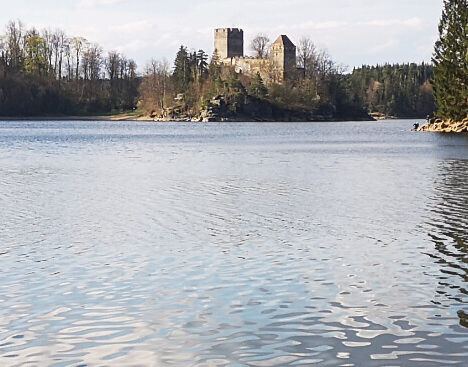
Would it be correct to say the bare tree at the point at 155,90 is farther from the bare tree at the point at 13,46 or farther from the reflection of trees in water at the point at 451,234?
the reflection of trees in water at the point at 451,234

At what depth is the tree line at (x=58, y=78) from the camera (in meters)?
125

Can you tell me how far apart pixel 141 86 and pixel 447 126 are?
7581 cm

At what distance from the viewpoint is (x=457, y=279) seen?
11.5 metres

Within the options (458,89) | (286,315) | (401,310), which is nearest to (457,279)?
(401,310)

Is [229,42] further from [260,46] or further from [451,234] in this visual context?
[451,234]

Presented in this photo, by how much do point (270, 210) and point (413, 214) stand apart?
3430 mm

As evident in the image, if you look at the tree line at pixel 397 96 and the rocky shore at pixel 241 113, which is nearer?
the rocky shore at pixel 241 113

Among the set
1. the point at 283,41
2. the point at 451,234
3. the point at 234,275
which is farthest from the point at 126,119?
the point at 234,275

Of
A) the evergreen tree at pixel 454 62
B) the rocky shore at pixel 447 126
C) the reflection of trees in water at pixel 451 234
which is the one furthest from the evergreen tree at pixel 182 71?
the reflection of trees in water at pixel 451 234

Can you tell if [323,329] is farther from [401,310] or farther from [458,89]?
[458,89]

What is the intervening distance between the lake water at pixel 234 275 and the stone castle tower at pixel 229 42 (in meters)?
129

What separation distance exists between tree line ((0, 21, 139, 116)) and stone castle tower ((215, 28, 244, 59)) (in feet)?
60.6

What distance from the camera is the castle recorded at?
450ft

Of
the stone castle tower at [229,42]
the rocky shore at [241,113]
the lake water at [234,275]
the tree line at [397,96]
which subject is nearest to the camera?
the lake water at [234,275]
